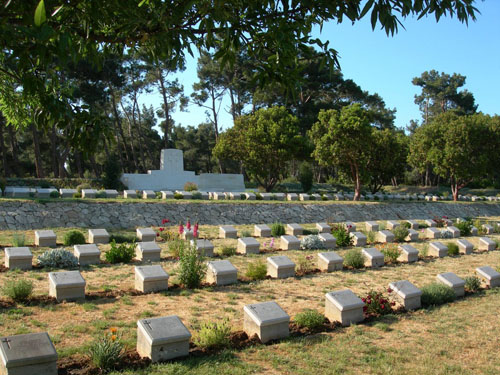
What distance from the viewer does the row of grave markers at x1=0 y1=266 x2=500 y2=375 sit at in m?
3.97

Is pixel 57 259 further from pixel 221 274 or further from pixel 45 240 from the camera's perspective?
pixel 221 274

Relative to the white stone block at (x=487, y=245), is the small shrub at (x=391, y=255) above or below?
above

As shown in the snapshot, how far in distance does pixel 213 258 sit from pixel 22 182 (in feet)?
61.4

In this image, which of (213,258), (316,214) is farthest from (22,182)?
(213,258)

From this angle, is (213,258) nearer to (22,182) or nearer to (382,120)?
(22,182)

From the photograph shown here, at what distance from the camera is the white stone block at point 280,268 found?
8.91 m

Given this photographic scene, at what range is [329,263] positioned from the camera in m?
9.80

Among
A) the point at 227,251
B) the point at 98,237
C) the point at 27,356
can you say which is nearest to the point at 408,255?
the point at 227,251

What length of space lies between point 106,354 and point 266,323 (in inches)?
77.5

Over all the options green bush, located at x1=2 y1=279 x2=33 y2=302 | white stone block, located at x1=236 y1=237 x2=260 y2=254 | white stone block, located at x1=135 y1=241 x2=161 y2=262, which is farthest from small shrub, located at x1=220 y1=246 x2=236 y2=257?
green bush, located at x1=2 y1=279 x2=33 y2=302

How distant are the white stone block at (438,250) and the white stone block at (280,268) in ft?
19.0

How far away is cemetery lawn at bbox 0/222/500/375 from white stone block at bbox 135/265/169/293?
0.15 m

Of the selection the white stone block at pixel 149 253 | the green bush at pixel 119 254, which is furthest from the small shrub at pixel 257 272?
the green bush at pixel 119 254

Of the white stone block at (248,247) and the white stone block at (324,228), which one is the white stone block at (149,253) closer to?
the white stone block at (248,247)
